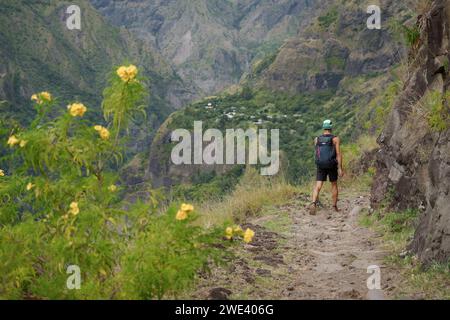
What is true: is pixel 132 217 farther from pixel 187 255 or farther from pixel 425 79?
pixel 425 79

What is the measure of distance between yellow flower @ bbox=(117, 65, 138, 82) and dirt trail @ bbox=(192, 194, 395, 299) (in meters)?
1.83

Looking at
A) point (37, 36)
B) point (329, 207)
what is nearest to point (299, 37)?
point (37, 36)

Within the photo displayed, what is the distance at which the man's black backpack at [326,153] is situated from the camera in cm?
849

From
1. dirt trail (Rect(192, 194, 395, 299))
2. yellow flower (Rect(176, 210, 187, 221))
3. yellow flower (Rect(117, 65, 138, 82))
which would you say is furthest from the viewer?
dirt trail (Rect(192, 194, 395, 299))

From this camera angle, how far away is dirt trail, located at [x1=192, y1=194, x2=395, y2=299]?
4.70 meters

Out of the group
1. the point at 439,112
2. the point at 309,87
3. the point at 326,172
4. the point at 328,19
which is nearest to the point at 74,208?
the point at 439,112

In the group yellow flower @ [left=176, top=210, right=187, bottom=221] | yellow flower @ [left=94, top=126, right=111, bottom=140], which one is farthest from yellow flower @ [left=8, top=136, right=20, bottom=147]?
yellow flower @ [left=176, top=210, right=187, bottom=221]

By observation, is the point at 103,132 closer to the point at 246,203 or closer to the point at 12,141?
the point at 12,141

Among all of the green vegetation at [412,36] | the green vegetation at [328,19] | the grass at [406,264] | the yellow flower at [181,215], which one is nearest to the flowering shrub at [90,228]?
the yellow flower at [181,215]

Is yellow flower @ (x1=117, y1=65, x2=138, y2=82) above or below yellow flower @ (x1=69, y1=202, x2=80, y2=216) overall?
above

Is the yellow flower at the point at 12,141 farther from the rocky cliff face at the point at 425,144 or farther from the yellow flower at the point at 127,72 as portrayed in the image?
the rocky cliff face at the point at 425,144

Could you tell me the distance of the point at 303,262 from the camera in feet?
19.4

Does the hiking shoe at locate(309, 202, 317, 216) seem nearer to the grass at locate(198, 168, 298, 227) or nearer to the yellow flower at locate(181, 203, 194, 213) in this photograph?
the grass at locate(198, 168, 298, 227)
